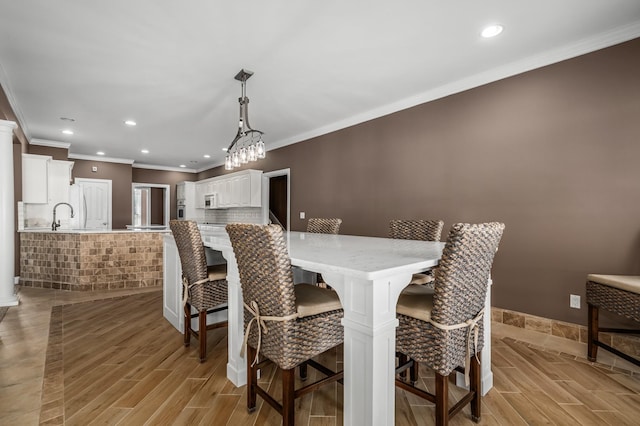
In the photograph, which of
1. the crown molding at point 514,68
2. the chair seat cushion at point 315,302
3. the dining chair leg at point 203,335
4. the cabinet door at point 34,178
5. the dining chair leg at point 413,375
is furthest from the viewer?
the cabinet door at point 34,178

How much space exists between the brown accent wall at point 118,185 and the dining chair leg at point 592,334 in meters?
8.58

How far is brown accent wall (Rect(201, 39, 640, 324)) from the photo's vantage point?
7.71 feet

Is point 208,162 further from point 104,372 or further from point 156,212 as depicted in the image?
point 104,372

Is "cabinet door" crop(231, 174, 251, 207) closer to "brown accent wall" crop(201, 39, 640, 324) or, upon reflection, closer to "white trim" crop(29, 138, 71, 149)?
"white trim" crop(29, 138, 71, 149)

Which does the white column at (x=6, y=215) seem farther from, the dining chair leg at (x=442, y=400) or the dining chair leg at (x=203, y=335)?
the dining chair leg at (x=442, y=400)

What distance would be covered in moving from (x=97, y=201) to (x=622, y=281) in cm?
889

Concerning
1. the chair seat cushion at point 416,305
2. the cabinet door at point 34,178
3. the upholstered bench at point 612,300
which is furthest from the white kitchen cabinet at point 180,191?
the upholstered bench at point 612,300

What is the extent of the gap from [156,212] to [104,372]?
8981 mm

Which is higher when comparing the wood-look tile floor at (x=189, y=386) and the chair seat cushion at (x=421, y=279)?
the chair seat cushion at (x=421, y=279)

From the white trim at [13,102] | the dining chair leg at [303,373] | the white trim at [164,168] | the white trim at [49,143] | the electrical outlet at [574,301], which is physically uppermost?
the white trim at [13,102]

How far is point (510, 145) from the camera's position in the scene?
9.43ft

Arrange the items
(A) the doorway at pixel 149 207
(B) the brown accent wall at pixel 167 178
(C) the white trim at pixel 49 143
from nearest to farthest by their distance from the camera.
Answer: (C) the white trim at pixel 49 143 < (B) the brown accent wall at pixel 167 178 < (A) the doorway at pixel 149 207

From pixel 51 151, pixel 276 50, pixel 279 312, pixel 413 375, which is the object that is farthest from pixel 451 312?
pixel 51 151

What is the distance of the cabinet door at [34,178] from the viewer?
15.8ft
